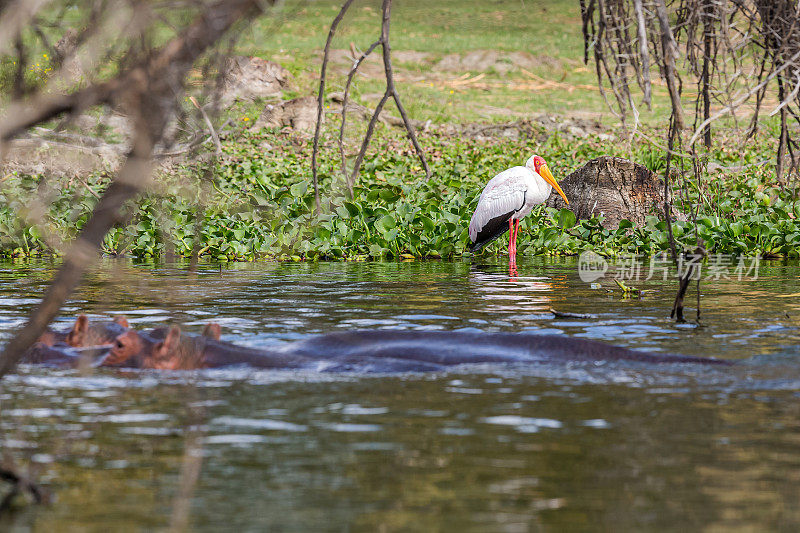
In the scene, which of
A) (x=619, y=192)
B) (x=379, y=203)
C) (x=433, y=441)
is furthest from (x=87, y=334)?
(x=619, y=192)

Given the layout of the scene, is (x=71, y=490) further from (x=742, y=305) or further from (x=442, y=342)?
(x=742, y=305)

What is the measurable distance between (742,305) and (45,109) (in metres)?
6.24

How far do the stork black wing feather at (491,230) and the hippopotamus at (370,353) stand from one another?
7.27 metres

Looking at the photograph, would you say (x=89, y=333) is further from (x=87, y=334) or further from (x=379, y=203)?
(x=379, y=203)

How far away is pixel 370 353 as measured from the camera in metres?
5.91

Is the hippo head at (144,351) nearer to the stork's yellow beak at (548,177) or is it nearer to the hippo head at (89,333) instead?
the hippo head at (89,333)

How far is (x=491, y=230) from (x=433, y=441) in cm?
935

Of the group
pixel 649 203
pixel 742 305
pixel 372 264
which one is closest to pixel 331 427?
pixel 742 305

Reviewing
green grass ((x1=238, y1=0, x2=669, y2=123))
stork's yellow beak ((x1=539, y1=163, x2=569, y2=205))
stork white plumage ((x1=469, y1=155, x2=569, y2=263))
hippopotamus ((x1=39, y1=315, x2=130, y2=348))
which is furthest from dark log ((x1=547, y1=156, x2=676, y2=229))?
hippopotamus ((x1=39, y1=315, x2=130, y2=348))

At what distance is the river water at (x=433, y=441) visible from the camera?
330 cm

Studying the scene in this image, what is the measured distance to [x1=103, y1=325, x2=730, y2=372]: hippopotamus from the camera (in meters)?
5.76

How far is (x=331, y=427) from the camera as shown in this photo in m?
4.43

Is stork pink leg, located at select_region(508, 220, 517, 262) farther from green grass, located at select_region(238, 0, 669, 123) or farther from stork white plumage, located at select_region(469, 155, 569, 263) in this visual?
green grass, located at select_region(238, 0, 669, 123)

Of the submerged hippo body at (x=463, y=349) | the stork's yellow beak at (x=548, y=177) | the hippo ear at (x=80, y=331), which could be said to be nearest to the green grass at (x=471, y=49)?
the stork's yellow beak at (x=548, y=177)
